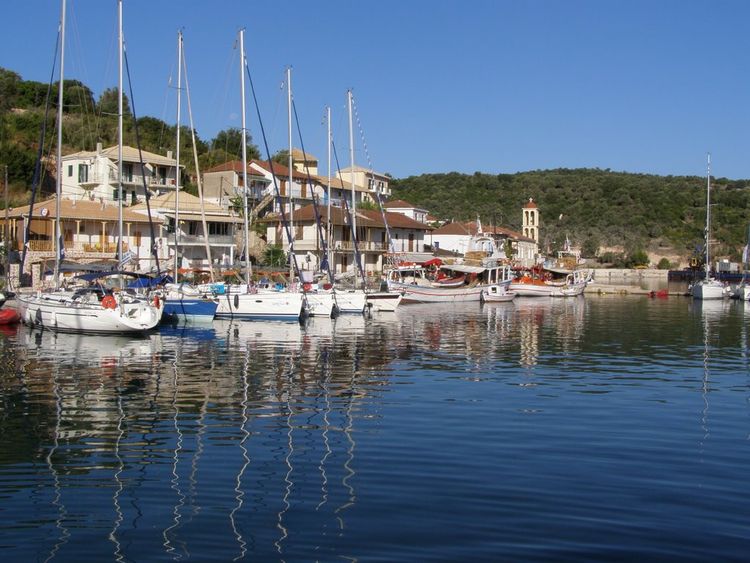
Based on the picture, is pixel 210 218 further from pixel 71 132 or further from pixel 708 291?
pixel 708 291

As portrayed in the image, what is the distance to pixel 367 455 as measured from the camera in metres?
17.8

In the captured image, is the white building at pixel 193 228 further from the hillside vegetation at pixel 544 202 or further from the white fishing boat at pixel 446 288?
the hillside vegetation at pixel 544 202

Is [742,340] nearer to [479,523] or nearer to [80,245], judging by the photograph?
[479,523]

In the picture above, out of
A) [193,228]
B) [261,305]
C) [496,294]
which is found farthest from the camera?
[496,294]

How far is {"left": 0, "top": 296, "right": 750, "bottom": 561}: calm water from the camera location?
12.8m

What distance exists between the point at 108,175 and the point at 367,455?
231 feet

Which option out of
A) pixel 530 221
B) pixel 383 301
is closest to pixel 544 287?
pixel 383 301

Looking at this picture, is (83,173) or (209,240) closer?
(209,240)

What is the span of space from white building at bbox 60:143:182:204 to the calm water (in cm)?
4818

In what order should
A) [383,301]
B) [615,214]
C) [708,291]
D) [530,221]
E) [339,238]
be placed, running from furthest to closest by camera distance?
[615,214], [530,221], [339,238], [708,291], [383,301]

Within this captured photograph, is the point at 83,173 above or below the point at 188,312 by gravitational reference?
above

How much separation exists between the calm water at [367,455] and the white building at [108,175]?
48.2 m

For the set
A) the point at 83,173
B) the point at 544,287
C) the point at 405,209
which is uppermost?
the point at 83,173

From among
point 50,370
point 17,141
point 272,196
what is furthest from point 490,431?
point 17,141
